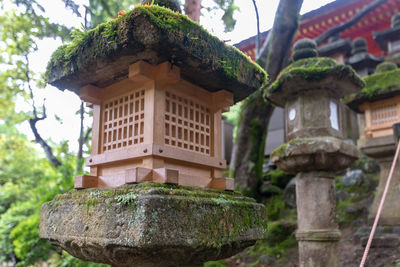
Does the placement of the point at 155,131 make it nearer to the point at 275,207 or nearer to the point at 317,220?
the point at 317,220

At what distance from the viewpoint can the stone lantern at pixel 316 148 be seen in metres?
4.04

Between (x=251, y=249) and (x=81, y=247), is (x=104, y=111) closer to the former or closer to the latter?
(x=81, y=247)

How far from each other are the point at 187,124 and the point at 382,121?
454cm

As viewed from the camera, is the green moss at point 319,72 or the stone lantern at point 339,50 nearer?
the green moss at point 319,72

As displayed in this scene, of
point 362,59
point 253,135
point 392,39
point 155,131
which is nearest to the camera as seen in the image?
point 155,131

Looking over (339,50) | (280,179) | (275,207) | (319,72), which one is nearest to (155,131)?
(319,72)

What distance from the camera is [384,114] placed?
231 inches

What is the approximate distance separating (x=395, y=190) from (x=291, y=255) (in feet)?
6.76

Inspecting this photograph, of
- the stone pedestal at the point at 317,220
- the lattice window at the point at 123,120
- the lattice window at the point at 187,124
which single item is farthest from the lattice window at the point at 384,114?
the lattice window at the point at 123,120

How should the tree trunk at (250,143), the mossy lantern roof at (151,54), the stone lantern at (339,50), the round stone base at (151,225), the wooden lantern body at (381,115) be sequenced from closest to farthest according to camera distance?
the round stone base at (151,225) → the mossy lantern roof at (151,54) → the wooden lantern body at (381,115) → the tree trunk at (250,143) → the stone lantern at (339,50)

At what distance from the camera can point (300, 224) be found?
4301 millimetres

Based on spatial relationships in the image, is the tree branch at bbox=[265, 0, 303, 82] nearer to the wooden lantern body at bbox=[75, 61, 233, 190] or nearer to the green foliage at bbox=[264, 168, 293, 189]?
the green foliage at bbox=[264, 168, 293, 189]

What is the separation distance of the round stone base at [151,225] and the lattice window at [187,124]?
1.36 feet

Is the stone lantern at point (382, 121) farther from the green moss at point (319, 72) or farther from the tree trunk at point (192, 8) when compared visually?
the tree trunk at point (192, 8)
